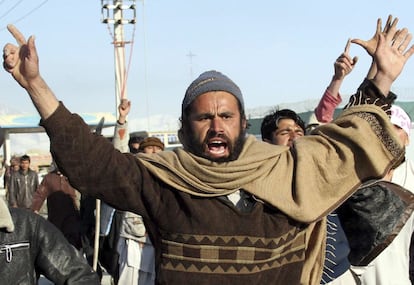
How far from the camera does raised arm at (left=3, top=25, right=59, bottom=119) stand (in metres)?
2.20

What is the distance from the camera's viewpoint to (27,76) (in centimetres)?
220

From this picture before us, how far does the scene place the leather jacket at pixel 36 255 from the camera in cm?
306

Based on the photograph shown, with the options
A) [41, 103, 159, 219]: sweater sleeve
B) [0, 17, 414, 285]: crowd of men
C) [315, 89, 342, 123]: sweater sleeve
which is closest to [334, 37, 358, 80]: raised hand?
[315, 89, 342, 123]: sweater sleeve

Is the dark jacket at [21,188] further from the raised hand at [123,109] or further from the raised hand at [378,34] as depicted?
the raised hand at [378,34]

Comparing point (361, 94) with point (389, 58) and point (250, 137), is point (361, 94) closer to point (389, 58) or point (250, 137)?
point (389, 58)

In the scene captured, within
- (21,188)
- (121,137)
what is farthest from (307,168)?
(21,188)

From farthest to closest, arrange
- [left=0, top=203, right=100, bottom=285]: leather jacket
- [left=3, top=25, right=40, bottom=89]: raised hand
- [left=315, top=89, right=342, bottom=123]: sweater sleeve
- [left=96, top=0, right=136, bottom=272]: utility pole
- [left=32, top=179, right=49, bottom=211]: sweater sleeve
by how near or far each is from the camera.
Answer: [left=96, top=0, right=136, bottom=272]: utility pole
[left=32, top=179, right=49, bottom=211]: sweater sleeve
[left=315, top=89, right=342, bottom=123]: sweater sleeve
[left=0, top=203, right=100, bottom=285]: leather jacket
[left=3, top=25, right=40, bottom=89]: raised hand

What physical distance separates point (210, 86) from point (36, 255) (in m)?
1.18

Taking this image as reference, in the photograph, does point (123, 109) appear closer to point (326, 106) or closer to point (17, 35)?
point (326, 106)

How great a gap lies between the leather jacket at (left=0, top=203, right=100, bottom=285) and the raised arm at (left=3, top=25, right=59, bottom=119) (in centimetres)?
101

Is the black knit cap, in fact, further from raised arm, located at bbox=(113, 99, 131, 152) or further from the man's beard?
raised arm, located at bbox=(113, 99, 131, 152)

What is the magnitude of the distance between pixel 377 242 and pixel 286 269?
1.59 feet

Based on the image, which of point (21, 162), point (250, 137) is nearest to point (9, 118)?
point (21, 162)

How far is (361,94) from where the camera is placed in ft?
8.55
